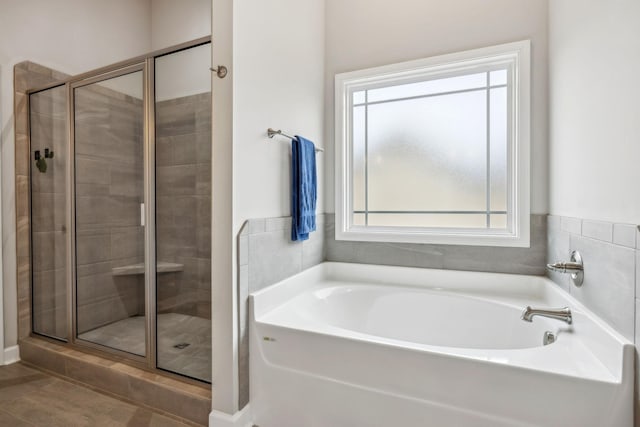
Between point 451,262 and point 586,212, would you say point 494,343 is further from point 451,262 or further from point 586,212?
point 586,212

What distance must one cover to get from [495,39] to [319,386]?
234 centimetres

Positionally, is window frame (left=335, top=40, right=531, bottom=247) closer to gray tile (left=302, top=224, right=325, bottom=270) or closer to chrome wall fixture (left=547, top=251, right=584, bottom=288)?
gray tile (left=302, top=224, right=325, bottom=270)

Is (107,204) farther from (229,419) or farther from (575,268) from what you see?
(575,268)

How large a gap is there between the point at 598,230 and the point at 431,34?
167cm

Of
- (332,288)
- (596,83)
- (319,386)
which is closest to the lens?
(596,83)

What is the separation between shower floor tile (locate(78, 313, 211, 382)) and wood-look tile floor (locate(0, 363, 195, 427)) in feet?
0.80

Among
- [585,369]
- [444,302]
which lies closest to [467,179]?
[444,302]

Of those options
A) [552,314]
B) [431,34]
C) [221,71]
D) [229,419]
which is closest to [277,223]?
[221,71]

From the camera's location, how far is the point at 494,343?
6.18 ft

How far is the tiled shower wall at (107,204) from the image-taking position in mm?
2082

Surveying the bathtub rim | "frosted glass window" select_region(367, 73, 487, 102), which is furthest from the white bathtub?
"frosted glass window" select_region(367, 73, 487, 102)

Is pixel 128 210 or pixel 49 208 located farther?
pixel 49 208

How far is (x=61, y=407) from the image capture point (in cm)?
179

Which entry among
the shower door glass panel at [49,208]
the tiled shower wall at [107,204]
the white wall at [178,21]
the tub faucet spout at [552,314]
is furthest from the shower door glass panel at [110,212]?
the tub faucet spout at [552,314]
